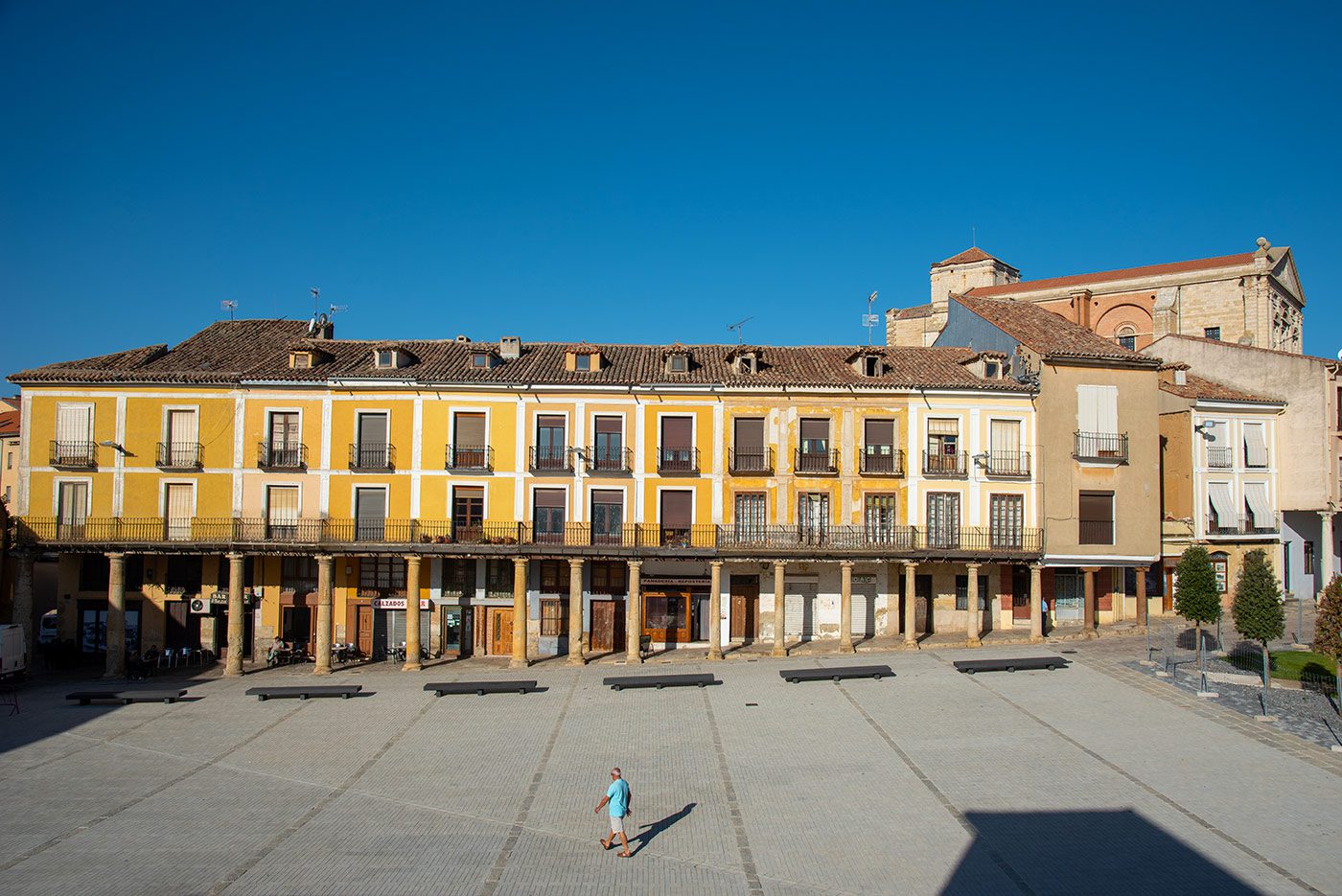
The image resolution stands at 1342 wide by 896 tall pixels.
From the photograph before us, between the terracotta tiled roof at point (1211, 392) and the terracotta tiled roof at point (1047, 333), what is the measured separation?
3.61 meters

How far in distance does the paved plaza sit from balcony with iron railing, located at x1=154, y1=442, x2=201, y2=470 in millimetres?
9997

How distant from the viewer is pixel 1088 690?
29641mm

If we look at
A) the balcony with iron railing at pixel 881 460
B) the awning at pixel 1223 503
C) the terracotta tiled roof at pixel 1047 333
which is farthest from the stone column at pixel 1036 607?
the awning at pixel 1223 503

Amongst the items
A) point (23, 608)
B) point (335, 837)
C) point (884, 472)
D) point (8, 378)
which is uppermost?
point (8, 378)

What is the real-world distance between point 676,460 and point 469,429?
8.05 meters

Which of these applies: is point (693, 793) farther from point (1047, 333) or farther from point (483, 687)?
point (1047, 333)

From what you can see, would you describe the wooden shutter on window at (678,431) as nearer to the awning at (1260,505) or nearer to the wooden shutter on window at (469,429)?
the wooden shutter on window at (469,429)

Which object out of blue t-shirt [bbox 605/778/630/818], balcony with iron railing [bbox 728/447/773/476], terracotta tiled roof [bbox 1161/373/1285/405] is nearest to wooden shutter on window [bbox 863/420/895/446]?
balcony with iron railing [bbox 728/447/773/476]

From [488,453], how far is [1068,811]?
2453 centimetres

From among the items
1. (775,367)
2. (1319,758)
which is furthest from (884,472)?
(1319,758)

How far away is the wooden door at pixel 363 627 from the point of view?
39750 mm

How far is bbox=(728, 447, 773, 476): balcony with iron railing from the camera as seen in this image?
126 feet

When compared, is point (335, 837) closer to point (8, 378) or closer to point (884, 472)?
point (884, 472)

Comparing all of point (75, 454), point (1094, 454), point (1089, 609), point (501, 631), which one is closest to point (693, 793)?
point (501, 631)
